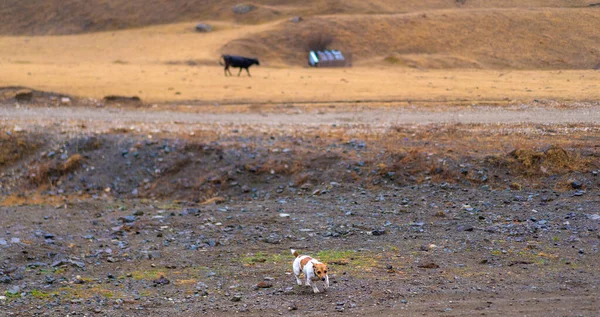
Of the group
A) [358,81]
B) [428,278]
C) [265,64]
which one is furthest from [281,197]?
[265,64]

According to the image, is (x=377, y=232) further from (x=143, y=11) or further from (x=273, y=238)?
(x=143, y=11)

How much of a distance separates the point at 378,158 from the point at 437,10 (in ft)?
83.2

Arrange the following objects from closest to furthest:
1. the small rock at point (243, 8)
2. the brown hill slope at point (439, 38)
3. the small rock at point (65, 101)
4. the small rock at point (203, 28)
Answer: the small rock at point (65, 101) < the brown hill slope at point (439, 38) < the small rock at point (203, 28) < the small rock at point (243, 8)

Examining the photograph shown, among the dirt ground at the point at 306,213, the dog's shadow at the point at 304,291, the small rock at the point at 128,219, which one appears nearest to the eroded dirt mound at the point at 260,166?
the dirt ground at the point at 306,213

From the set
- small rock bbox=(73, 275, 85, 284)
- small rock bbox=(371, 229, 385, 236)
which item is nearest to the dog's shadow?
small rock bbox=(371, 229, 385, 236)

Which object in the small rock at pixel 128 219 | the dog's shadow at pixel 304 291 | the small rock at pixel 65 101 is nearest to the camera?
the dog's shadow at pixel 304 291

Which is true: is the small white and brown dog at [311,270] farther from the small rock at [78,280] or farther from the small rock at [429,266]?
the small rock at [78,280]

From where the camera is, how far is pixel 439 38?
3078 centimetres

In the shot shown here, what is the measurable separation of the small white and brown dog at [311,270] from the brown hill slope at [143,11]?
1257 inches

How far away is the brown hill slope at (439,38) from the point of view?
24172 mm

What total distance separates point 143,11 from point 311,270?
133 feet

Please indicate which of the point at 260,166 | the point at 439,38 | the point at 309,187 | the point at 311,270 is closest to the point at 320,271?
the point at 311,270

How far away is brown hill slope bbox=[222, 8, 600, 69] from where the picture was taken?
2417 cm

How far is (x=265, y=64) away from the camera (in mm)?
28750
